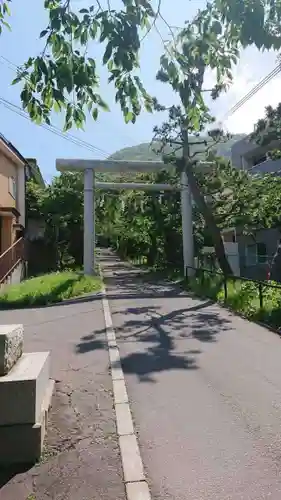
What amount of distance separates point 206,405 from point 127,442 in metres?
1.23

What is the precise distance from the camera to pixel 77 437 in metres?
4.05

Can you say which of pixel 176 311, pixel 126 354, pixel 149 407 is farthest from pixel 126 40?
pixel 176 311

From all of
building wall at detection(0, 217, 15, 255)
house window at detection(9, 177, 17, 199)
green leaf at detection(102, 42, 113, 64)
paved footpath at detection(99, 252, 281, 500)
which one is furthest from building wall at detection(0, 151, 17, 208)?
green leaf at detection(102, 42, 113, 64)

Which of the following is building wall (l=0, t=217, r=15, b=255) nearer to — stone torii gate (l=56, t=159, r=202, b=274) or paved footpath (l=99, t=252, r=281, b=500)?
stone torii gate (l=56, t=159, r=202, b=274)

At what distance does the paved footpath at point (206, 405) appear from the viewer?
330 cm

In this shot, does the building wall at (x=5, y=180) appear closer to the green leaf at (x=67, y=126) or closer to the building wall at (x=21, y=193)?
Answer: the building wall at (x=21, y=193)

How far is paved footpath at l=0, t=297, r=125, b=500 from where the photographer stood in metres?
3.18

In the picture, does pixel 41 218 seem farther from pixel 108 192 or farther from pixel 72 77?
pixel 72 77

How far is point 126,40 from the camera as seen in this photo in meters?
2.98

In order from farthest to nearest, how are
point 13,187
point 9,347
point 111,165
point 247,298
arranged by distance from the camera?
point 13,187 < point 111,165 < point 247,298 < point 9,347

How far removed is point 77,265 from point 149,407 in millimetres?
21752

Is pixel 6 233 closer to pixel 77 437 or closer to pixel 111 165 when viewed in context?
pixel 111 165

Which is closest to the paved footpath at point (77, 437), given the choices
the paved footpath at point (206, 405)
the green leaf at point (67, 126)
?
the paved footpath at point (206, 405)

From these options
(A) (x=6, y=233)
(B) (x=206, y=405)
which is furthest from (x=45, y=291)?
(B) (x=206, y=405)
